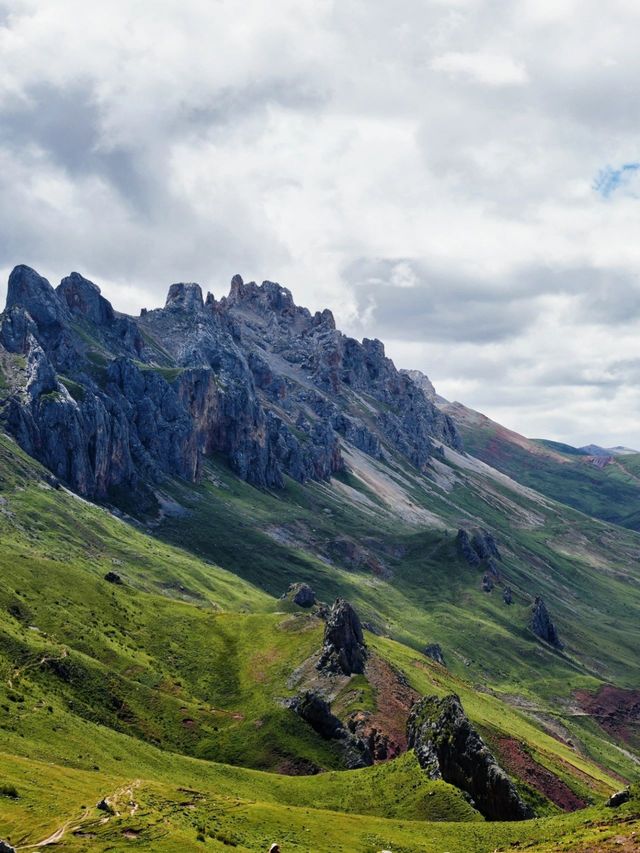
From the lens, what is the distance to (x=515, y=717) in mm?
185500

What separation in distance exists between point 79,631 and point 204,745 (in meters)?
31.2

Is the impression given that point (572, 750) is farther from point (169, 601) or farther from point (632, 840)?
point (632, 840)

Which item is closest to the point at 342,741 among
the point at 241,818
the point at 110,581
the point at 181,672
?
the point at 181,672

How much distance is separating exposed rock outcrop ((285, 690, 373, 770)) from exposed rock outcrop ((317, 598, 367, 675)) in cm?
1067

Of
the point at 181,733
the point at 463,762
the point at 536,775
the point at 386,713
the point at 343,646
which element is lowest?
the point at 536,775

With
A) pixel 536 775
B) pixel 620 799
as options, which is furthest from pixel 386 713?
pixel 620 799

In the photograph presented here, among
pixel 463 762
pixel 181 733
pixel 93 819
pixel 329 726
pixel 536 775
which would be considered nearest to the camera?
pixel 93 819

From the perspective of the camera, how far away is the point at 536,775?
120 metres

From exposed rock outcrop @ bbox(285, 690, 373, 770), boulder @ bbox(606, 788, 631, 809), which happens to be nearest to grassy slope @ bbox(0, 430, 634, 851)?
exposed rock outcrop @ bbox(285, 690, 373, 770)

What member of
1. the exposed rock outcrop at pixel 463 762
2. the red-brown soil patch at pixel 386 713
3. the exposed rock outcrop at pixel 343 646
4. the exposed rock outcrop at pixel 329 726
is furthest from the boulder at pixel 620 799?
the exposed rock outcrop at pixel 343 646

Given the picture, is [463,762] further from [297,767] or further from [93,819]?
[93,819]

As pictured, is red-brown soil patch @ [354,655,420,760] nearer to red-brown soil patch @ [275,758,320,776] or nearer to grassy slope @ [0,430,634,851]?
grassy slope @ [0,430,634,851]

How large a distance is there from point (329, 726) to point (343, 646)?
68.1ft

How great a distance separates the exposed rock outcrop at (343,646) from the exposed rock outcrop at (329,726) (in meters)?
10.7
